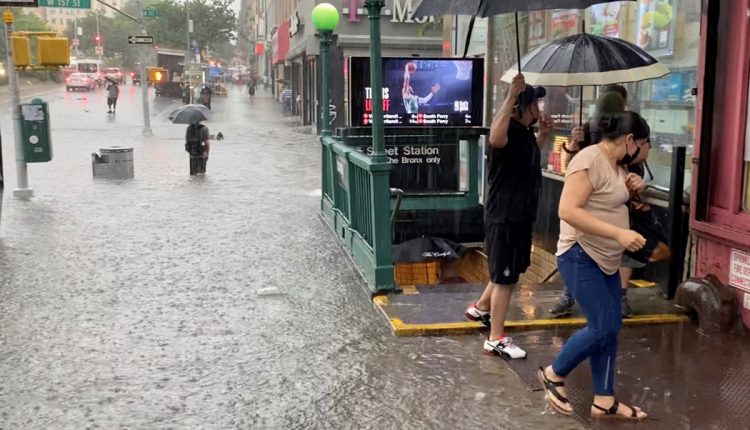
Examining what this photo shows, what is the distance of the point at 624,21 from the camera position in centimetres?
753

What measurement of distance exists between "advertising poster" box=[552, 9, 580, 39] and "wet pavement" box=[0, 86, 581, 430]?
12.2 ft

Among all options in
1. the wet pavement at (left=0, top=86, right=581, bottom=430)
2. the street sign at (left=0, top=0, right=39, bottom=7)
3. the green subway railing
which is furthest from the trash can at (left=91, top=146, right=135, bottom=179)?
the green subway railing

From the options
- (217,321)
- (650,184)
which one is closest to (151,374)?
(217,321)

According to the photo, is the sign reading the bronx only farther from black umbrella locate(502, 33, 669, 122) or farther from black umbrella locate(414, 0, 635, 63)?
black umbrella locate(414, 0, 635, 63)

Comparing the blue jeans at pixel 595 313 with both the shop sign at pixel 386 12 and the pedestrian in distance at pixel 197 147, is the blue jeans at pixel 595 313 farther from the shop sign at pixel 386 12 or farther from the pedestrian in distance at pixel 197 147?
the shop sign at pixel 386 12

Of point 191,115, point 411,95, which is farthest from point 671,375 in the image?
point 191,115

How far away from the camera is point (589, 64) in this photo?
602 centimetres

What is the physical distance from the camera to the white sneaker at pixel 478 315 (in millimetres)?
5445

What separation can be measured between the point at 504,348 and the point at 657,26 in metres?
3.81

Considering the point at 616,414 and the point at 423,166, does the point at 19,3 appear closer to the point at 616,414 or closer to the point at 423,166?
the point at 423,166

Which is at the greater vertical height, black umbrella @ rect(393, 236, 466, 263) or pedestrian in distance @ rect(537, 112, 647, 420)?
pedestrian in distance @ rect(537, 112, 647, 420)

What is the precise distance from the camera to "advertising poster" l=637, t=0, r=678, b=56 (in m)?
6.77

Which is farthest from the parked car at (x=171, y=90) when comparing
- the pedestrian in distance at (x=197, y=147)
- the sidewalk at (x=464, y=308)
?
the sidewalk at (x=464, y=308)

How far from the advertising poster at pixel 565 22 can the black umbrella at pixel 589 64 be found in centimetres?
238
